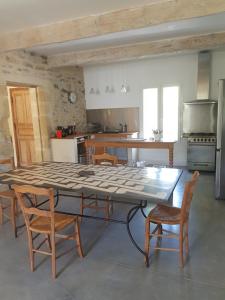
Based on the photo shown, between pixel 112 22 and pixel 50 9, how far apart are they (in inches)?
32.5

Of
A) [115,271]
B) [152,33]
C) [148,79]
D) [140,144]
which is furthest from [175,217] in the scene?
[148,79]

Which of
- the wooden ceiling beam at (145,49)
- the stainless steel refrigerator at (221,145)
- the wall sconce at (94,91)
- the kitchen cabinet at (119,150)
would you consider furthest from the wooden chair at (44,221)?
the wall sconce at (94,91)

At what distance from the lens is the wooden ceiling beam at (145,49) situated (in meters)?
4.25

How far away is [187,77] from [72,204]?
4.23 m

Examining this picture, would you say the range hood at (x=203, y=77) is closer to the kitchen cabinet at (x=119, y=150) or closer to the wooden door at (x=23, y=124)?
the kitchen cabinet at (x=119, y=150)

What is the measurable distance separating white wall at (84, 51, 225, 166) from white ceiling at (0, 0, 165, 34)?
125 inches

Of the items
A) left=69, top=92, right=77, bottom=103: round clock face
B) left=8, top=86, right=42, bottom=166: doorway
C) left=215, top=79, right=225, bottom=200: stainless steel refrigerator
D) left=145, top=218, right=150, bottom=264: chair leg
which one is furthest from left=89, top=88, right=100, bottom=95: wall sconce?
left=145, top=218, right=150, bottom=264: chair leg

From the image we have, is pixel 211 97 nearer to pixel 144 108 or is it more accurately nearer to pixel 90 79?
pixel 144 108

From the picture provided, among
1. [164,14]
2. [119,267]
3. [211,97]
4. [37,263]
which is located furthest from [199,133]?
[37,263]

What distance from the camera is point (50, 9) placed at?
2.94 metres

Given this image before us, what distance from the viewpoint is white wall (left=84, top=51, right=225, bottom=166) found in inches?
221

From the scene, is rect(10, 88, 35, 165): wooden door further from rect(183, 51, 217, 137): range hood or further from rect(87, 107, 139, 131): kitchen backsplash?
rect(183, 51, 217, 137): range hood

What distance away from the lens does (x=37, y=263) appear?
2350mm

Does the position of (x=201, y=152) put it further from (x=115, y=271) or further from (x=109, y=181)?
(x=115, y=271)
